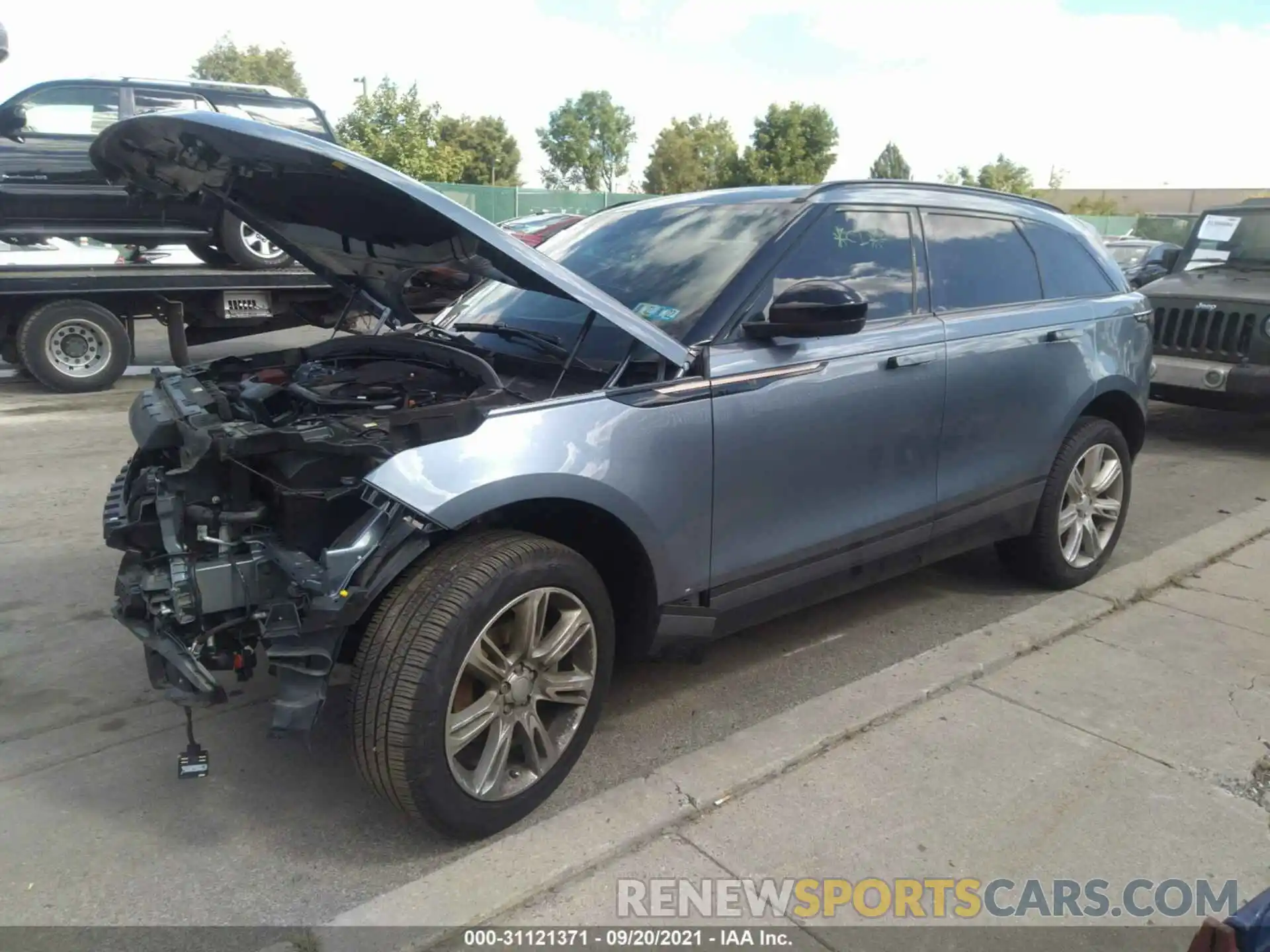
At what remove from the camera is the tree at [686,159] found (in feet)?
231

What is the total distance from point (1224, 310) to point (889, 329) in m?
5.92

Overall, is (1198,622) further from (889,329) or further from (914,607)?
(889,329)

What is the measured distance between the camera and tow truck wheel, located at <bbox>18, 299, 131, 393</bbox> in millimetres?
9719

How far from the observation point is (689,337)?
326 cm

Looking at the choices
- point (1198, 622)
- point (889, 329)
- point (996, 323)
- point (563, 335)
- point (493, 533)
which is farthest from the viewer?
point (1198, 622)

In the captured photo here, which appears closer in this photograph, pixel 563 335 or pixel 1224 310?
pixel 563 335

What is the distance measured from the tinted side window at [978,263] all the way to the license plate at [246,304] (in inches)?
336

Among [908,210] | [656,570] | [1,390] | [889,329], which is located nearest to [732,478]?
[656,570]

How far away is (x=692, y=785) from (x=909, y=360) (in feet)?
5.99

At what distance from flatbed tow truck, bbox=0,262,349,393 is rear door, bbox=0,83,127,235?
0.76 meters

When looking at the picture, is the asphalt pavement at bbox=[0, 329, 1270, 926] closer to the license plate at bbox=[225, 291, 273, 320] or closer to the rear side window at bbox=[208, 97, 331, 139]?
the license plate at bbox=[225, 291, 273, 320]

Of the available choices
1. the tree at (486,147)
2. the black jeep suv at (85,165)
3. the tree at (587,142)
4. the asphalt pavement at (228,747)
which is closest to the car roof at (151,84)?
the black jeep suv at (85,165)

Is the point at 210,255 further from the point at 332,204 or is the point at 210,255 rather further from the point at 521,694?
the point at 521,694

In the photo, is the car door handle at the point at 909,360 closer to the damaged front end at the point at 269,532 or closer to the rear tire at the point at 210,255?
the damaged front end at the point at 269,532
